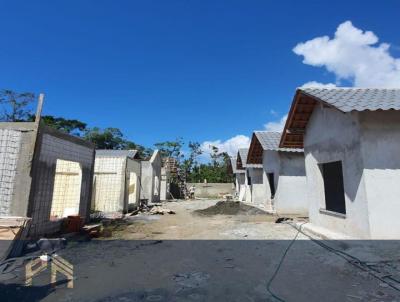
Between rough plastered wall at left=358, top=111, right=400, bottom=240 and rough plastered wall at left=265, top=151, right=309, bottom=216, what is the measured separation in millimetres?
8768

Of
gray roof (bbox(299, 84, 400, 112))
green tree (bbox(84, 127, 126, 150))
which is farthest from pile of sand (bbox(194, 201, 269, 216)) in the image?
green tree (bbox(84, 127, 126, 150))

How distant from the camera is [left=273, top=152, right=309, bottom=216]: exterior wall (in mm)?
16156

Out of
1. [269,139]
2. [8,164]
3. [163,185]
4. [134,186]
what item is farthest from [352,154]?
[163,185]

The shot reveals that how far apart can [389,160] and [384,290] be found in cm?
389

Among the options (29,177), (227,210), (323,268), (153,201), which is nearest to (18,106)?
(153,201)

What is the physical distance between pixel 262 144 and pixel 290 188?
9.95ft

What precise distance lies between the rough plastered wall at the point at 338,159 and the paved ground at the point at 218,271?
3.03 feet

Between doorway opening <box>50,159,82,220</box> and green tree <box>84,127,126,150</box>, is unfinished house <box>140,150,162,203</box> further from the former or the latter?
green tree <box>84,127,126,150</box>

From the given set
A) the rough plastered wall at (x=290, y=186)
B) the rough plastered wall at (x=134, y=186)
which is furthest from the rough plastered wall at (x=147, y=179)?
the rough plastered wall at (x=290, y=186)

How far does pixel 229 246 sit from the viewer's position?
8.36 metres

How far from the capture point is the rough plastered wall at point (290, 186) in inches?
637

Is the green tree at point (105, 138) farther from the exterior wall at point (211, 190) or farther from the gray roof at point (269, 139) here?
the gray roof at point (269, 139)

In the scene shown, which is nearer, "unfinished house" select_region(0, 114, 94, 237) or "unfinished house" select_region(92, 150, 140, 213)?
"unfinished house" select_region(0, 114, 94, 237)

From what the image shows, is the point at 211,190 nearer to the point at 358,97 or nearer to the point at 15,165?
the point at 358,97
